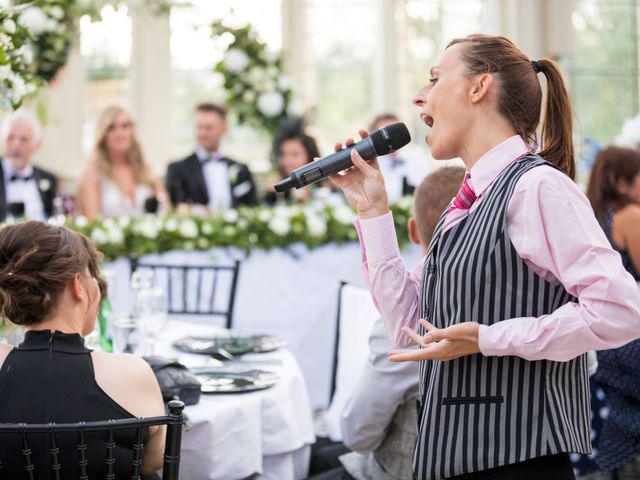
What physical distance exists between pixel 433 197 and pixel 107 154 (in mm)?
3823

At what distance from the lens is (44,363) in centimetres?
183

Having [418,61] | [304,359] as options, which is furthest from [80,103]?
[304,359]

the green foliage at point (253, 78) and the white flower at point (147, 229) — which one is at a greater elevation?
the green foliage at point (253, 78)

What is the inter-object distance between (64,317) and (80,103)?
6159 mm

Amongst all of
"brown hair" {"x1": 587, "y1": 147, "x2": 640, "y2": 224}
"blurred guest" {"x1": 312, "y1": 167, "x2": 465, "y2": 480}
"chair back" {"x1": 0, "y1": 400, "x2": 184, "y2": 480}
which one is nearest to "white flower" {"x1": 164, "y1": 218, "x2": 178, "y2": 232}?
"brown hair" {"x1": 587, "y1": 147, "x2": 640, "y2": 224}

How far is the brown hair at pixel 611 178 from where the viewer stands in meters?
3.82

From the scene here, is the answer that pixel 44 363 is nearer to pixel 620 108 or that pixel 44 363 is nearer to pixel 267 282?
pixel 267 282

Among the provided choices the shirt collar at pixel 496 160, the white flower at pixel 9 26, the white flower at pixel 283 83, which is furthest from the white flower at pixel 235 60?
the shirt collar at pixel 496 160

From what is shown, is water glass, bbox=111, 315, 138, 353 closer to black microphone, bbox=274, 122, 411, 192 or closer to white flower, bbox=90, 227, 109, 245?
black microphone, bbox=274, 122, 411, 192

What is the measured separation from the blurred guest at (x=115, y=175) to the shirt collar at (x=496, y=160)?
13.6 ft

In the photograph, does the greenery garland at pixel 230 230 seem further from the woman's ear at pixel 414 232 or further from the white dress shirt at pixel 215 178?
the woman's ear at pixel 414 232

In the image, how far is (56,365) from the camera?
1.83 meters

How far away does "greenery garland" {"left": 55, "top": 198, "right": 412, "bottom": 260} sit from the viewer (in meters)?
4.61

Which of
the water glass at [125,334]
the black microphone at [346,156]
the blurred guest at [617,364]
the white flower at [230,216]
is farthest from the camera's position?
the white flower at [230,216]
